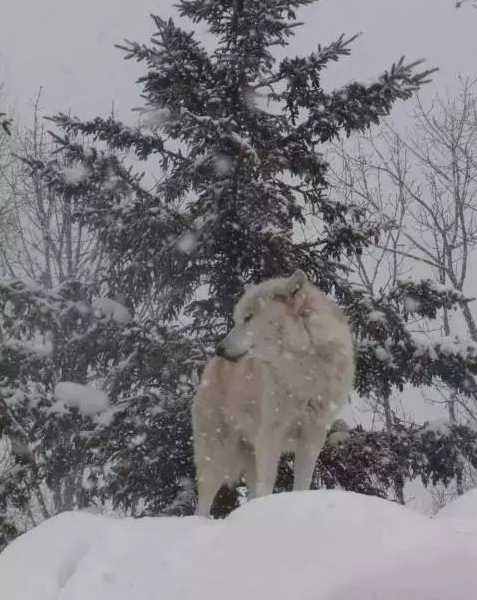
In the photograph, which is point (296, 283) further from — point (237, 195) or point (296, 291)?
point (237, 195)

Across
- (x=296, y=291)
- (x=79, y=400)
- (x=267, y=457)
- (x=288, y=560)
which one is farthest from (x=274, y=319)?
(x=79, y=400)

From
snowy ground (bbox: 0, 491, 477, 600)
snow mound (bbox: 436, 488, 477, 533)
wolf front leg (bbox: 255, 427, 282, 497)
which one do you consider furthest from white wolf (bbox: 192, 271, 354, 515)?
snowy ground (bbox: 0, 491, 477, 600)

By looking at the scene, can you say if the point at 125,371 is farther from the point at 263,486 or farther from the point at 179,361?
the point at 263,486

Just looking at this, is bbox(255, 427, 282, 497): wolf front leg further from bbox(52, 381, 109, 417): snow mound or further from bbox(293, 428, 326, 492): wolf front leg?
bbox(52, 381, 109, 417): snow mound

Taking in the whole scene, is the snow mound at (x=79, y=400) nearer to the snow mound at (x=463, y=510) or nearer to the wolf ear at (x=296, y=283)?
the wolf ear at (x=296, y=283)

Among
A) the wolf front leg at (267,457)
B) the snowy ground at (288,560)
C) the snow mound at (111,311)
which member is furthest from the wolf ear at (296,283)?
the snow mound at (111,311)

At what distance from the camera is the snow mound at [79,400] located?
24.0 feet

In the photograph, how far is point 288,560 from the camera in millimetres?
1921

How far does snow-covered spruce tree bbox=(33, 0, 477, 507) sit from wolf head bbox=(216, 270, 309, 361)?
2.34 m

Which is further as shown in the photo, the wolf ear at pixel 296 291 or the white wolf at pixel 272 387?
the wolf ear at pixel 296 291

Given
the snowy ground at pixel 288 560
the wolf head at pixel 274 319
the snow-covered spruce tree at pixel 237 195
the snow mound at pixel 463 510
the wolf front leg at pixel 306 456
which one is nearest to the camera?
the snowy ground at pixel 288 560

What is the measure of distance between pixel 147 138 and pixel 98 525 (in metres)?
5.98

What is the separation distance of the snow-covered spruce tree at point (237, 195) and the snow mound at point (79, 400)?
467 mm

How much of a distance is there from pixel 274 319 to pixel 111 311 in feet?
11.0
